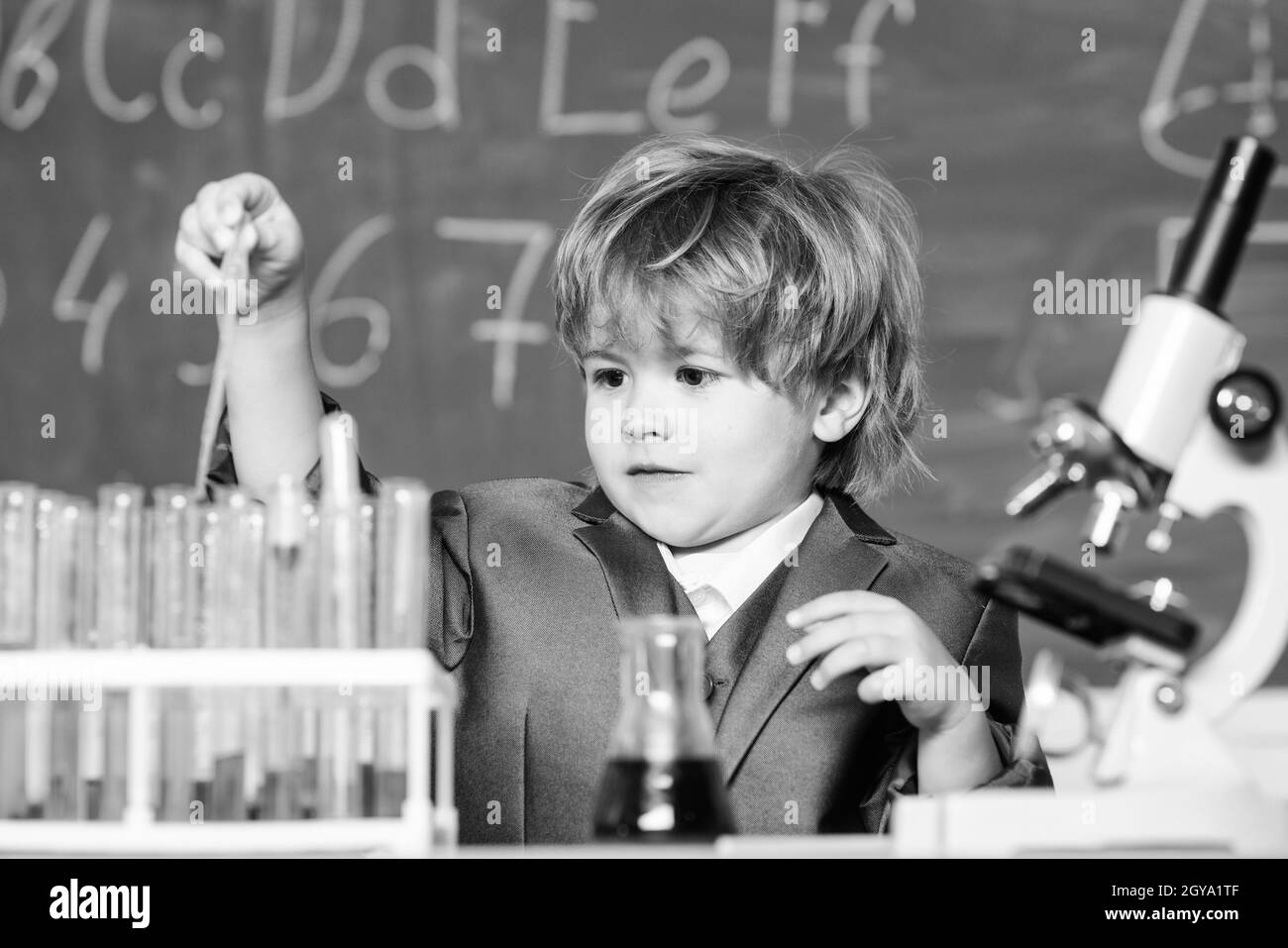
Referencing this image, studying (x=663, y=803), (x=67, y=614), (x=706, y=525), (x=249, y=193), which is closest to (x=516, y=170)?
(x=706, y=525)

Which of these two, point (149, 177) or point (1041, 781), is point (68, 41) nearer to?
point (149, 177)

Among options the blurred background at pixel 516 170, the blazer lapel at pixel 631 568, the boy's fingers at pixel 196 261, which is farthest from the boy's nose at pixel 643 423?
the blurred background at pixel 516 170

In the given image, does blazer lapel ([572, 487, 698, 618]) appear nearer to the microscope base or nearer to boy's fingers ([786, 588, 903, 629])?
boy's fingers ([786, 588, 903, 629])

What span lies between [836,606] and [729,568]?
0.38m

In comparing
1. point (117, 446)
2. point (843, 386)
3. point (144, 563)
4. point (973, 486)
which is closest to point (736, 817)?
point (843, 386)

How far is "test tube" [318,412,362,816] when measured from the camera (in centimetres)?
85

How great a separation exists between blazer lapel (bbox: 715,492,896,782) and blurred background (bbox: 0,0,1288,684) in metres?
0.97

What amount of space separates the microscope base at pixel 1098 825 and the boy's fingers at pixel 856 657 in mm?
231

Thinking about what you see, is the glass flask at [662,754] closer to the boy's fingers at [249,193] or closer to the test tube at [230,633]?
the test tube at [230,633]

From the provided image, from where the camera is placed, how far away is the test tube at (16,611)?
0.86m

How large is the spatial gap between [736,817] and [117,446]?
4.94 feet

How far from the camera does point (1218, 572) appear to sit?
238 centimetres

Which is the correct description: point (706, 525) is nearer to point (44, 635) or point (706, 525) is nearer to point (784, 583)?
point (784, 583)

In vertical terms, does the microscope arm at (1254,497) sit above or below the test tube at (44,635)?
above
